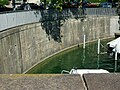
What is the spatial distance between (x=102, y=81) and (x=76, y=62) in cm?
2921

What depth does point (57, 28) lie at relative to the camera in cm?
3616

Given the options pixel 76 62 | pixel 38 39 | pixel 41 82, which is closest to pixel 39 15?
pixel 38 39

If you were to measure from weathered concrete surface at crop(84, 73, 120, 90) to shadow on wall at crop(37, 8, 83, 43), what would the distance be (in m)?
29.1

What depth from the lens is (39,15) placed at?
32.4m

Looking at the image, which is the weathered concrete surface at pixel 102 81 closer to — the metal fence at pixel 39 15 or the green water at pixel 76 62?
the metal fence at pixel 39 15

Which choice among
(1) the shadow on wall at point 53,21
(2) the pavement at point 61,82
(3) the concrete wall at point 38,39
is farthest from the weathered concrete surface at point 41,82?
(1) the shadow on wall at point 53,21

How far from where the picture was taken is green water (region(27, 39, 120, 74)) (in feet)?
94.2

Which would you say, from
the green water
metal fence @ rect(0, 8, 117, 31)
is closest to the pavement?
metal fence @ rect(0, 8, 117, 31)

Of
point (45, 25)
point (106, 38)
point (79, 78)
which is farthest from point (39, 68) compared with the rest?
point (79, 78)

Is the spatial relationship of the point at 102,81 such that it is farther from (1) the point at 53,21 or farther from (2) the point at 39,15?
(1) the point at 53,21

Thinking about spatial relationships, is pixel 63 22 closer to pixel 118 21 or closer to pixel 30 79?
pixel 118 21

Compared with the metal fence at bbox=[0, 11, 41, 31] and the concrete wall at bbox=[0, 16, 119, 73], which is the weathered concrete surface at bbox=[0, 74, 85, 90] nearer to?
the concrete wall at bbox=[0, 16, 119, 73]

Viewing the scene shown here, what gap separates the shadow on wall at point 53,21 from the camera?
33.5m

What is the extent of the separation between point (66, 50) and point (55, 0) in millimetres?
5955
